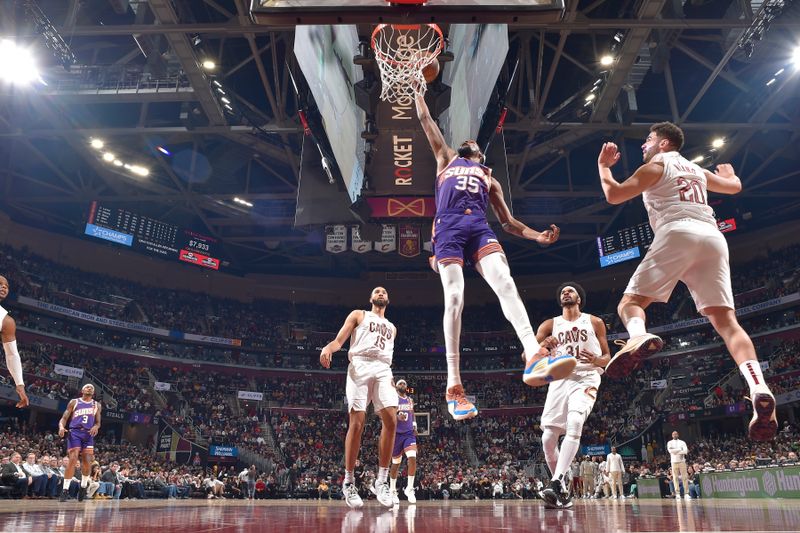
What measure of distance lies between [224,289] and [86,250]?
8.54m

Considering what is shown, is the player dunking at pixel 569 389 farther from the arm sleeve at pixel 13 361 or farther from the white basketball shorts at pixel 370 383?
the arm sleeve at pixel 13 361

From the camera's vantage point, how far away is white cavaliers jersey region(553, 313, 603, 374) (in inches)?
252

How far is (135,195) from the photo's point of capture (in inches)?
1078

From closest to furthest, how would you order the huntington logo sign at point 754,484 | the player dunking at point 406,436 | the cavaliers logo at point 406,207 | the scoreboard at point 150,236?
the player dunking at point 406,436
the huntington logo sign at point 754,484
the cavaliers logo at point 406,207
the scoreboard at point 150,236

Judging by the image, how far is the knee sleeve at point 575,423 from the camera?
19.3ft

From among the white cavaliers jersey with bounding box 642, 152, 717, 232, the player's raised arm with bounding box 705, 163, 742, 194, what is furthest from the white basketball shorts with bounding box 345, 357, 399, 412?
the player's raised arm with bounding box 705, 163, 742, 194

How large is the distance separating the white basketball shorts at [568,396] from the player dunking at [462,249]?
1510mm

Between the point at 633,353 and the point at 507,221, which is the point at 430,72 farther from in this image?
the point at 633,353

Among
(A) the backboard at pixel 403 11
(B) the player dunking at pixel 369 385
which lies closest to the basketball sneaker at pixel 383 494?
(B) the player dunking at pixel 369 385

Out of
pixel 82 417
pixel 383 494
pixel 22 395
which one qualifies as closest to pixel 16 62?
pixel 82 417

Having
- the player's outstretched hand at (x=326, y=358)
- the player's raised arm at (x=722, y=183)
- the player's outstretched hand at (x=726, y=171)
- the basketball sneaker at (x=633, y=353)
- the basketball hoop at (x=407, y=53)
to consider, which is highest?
the basketball hoop at (x=407, y=53)

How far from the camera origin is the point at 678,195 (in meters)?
4.34

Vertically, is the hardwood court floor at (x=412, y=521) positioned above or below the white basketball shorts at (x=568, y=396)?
below

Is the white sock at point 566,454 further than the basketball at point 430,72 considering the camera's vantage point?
No
